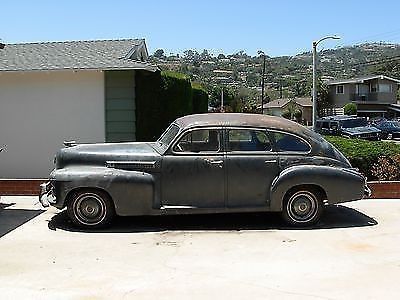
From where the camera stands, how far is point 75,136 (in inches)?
497

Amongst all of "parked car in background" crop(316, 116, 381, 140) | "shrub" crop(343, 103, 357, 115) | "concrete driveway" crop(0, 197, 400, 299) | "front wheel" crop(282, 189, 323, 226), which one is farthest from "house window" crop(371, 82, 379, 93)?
"front wheel" crop(282, 189, 323, 226)

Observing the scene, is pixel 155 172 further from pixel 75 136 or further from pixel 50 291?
pixel 75 136

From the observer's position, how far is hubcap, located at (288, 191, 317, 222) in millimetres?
8398

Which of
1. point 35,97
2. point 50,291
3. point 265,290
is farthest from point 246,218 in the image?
point 35,97

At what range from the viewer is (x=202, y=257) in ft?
22.3

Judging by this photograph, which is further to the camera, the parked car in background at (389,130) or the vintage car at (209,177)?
the parked car in background at (389,130)

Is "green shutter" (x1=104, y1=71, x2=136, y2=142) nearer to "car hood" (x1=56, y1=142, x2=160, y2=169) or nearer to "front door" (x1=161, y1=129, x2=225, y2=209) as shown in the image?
"car hood" (x1=56, y1=142, x2=160, y2=169)

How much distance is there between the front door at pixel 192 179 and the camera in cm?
820

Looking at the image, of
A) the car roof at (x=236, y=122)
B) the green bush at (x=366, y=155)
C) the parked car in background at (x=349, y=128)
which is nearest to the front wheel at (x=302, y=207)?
the car roof at (x=236, y=122)

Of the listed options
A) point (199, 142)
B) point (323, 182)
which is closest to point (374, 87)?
point (323, 182)

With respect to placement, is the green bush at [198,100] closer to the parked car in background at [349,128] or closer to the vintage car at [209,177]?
the vintage car at [209,177]

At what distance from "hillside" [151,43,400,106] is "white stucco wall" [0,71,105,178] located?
222ft

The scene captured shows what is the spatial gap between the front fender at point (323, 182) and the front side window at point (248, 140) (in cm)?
53

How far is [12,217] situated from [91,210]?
1.68m
